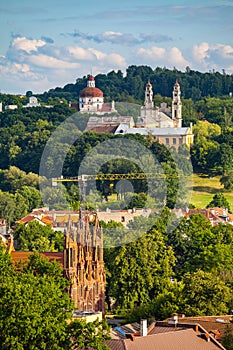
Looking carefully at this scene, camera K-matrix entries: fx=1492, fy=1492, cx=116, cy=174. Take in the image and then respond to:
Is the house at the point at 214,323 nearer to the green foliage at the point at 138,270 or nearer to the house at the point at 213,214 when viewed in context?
the green foliage at the point at 138,270

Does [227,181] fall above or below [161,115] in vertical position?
below

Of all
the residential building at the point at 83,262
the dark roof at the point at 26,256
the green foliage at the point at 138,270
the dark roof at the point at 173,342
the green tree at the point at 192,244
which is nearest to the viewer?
the dark roof at the point at 173,342

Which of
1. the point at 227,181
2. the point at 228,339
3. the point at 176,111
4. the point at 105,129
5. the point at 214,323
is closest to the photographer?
the point at 228,339

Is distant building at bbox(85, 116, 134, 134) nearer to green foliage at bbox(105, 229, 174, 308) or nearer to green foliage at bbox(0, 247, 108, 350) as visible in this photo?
green foliage at bbox(105, 229, 174, 308)

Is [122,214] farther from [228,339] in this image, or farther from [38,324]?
[38,324]

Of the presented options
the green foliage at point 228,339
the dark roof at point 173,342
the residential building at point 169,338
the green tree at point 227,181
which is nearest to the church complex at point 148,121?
the green tree at point 227,181

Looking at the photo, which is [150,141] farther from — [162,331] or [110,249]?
[162,331]

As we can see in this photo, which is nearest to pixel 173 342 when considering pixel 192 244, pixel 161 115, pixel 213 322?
pixel 213 322
